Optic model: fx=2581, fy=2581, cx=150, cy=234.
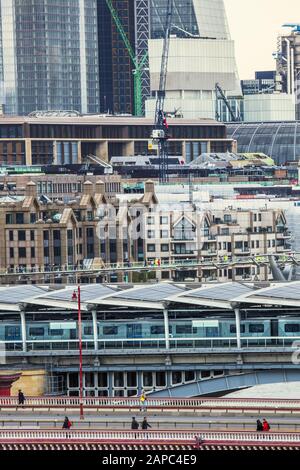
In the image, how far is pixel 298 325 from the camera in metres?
131

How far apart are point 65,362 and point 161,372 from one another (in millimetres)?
5061

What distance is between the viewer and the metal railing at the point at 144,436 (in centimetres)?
10225

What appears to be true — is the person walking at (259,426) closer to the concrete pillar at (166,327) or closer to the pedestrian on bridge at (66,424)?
the pedestrian on bridge at (66,424)

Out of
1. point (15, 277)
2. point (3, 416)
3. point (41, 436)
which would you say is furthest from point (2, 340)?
point (15, 277)

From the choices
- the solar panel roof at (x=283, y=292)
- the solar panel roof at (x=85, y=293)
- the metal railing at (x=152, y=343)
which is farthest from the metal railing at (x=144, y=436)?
the solar panel roof at (x=85, y=293)

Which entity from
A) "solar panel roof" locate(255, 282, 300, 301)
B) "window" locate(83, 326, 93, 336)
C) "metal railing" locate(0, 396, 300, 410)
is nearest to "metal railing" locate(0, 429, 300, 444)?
"metal railing" locate(0, 396, 300, 410)

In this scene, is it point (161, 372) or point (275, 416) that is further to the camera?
point (161, 372)

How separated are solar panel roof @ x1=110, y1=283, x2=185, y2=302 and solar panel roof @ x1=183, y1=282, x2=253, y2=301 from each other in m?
1.47

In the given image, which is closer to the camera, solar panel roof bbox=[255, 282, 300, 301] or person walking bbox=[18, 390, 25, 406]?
person walking bbox=[18, 390, 25, 406]

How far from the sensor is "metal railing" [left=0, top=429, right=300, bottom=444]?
102m

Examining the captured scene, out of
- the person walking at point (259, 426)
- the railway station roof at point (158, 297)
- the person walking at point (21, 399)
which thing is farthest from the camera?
the railway station roof at point (158, 297)

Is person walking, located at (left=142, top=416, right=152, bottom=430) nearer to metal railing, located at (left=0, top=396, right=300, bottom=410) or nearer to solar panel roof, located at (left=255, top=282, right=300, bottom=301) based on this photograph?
metal railing, located at (left=0, top=396, right=300, bottom=410)

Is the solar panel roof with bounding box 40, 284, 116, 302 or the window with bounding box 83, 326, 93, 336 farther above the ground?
the solar panel roof with bounding box 40, 284, 116, 302
